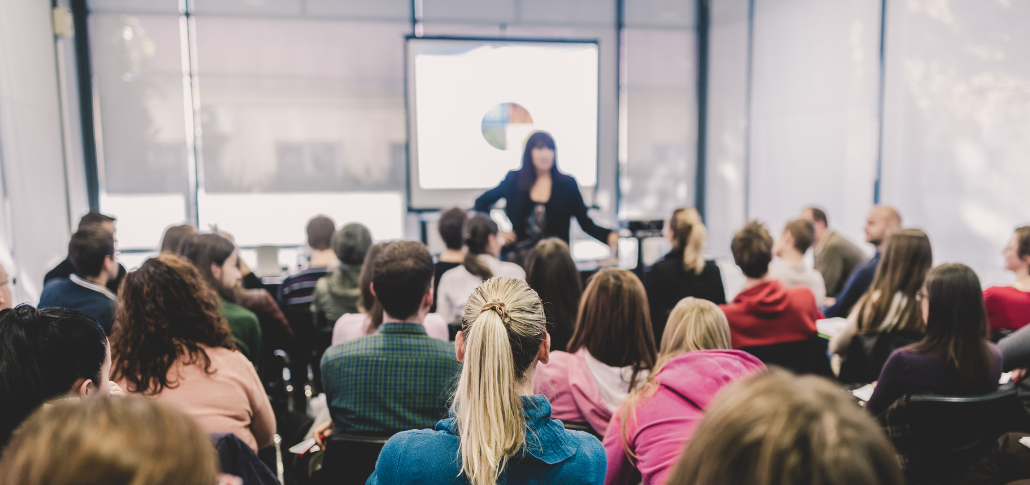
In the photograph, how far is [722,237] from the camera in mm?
6570

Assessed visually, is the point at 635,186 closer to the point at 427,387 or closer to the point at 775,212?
the point at 775,212

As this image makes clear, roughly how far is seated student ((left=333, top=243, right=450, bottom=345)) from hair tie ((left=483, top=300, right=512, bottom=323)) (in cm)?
106

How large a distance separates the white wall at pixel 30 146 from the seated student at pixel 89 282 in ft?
5.11

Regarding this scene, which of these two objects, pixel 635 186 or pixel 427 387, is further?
pixel 635 186

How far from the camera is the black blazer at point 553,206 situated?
3963 millimetres

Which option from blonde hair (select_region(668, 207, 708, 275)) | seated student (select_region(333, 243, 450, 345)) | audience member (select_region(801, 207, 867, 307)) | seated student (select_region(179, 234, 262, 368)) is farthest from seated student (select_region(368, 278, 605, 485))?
audience member (select_region(801, 207, 867, 307))

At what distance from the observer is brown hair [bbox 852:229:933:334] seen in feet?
8.55

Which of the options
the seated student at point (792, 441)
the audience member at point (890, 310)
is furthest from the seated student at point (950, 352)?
the seated student at point (792, 441)

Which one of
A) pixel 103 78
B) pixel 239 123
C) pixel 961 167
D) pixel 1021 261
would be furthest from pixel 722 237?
pixel 103 78

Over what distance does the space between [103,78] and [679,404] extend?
18.9 ft

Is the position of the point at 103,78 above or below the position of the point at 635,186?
above

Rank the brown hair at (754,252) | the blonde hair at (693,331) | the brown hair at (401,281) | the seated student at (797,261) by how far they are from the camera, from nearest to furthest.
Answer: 1. the blonde hair at (693,331)
2. the brown hair at (401,281)
3. the brown hair at (754,252)
4. the seated student at (797,261)

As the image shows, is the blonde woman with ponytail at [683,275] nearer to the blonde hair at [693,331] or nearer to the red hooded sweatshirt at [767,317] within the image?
the red hooded sweatshirt at [767,317]

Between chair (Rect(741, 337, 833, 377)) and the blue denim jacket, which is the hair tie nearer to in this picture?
the blue denim jacket
